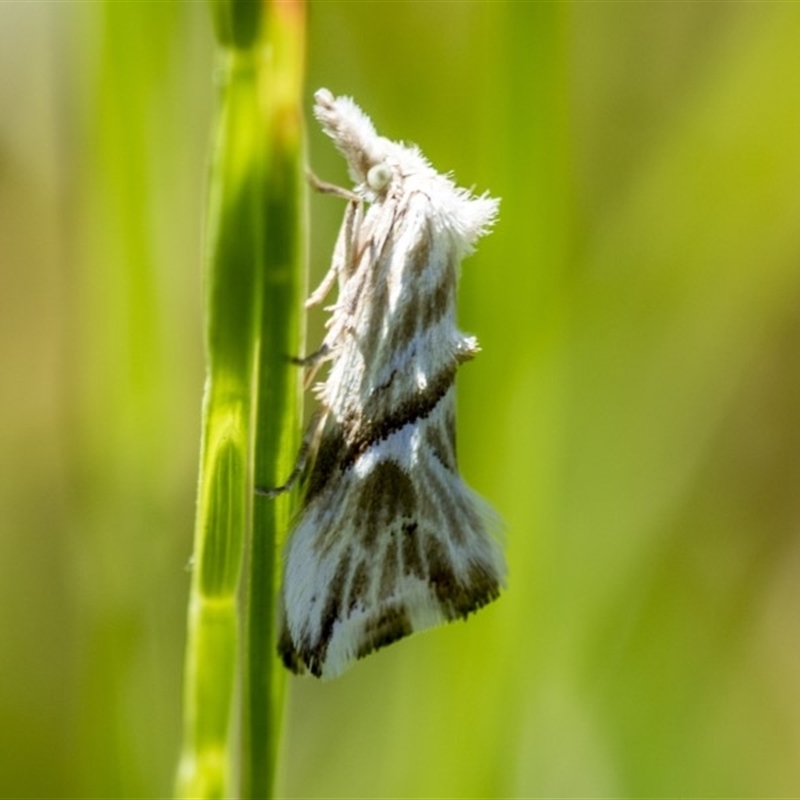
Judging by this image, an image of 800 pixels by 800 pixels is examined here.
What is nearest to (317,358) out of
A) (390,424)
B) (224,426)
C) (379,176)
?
(390,424)

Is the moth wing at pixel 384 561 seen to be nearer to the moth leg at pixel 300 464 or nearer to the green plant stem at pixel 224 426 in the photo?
the moth leg at pixel 300 464

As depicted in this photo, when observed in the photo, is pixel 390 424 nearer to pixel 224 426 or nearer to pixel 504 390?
pixel 504 390

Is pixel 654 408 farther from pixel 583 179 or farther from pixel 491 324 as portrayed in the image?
pixel 583 179

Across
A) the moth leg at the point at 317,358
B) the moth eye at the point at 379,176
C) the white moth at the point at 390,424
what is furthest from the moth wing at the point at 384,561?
the moth eye at the point at 379,176

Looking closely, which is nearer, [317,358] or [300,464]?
[300,464]

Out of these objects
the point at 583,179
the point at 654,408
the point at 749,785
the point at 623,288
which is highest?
the point at 583,179

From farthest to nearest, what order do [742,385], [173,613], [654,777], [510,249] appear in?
[742,385]
[173,613]
[654,777]
[510,249]

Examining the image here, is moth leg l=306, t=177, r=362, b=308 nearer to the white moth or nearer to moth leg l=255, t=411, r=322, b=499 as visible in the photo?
the white moth

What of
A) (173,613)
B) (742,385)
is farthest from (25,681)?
(742,385)
